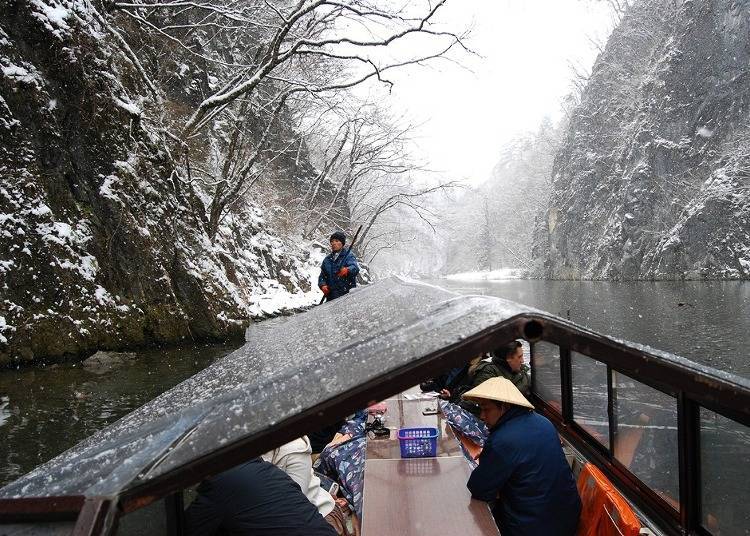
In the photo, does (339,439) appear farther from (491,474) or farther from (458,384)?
(458,384)

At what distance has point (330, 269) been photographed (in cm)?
903

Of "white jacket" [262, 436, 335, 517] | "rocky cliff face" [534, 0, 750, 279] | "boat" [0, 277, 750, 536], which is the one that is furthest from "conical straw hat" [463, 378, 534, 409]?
"rocky cliff face" [534, 0, 750, 279]

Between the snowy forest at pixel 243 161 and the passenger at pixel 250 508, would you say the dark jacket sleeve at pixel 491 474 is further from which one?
the snowy forest at pixel 243 161

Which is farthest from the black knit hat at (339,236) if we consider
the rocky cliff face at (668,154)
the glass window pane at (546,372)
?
the rocky cliff face at (668,154)

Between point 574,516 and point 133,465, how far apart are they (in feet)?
9.13

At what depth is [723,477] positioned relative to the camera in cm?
246

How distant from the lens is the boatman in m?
8.80

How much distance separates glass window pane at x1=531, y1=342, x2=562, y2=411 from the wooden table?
124 centimetres

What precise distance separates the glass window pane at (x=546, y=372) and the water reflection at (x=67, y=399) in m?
5.62

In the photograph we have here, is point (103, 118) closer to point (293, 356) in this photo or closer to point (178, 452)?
point (293, 356)

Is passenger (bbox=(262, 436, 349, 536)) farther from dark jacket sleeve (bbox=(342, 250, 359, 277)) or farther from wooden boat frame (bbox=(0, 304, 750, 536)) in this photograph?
dark jacket sleeve (bbox=(342, 250, 359, 277))

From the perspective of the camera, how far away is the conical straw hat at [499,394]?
3059mm

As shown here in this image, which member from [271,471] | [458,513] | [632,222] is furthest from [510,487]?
[632,222]

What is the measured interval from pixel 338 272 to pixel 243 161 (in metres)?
10.7
